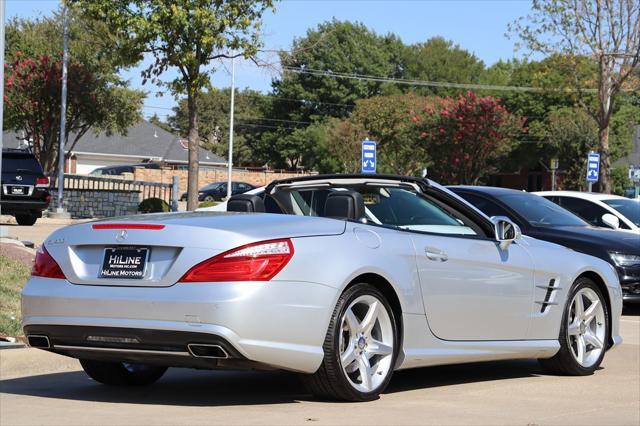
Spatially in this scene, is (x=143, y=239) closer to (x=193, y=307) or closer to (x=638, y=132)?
(x=193, y=307)

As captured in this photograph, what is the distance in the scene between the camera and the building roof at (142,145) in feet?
267

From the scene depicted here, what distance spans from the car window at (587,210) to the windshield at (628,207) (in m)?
0.54

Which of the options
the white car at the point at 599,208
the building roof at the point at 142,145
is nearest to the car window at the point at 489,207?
the white car at the point at 599,208

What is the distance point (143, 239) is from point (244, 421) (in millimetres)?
1191

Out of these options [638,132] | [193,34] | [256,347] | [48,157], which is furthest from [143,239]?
[638,132]

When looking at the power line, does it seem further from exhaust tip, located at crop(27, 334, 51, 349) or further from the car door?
exhaust tip, located at crop(27, 334, 51, 349)

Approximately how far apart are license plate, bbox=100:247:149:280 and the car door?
176 cm

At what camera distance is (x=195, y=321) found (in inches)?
243

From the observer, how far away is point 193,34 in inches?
1292

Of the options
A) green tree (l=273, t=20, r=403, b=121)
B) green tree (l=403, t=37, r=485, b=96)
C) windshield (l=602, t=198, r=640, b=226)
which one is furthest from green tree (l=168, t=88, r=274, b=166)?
windshield (l=602, t=198, r=640, b=226)

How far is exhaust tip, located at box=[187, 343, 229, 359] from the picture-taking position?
20.3 ft

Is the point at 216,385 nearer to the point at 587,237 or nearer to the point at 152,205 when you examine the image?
the point at 587,237

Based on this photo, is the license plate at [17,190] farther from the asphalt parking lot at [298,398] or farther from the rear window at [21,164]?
the asphalt parking lot at [298,398]

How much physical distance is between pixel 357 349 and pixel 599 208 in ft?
34.0
